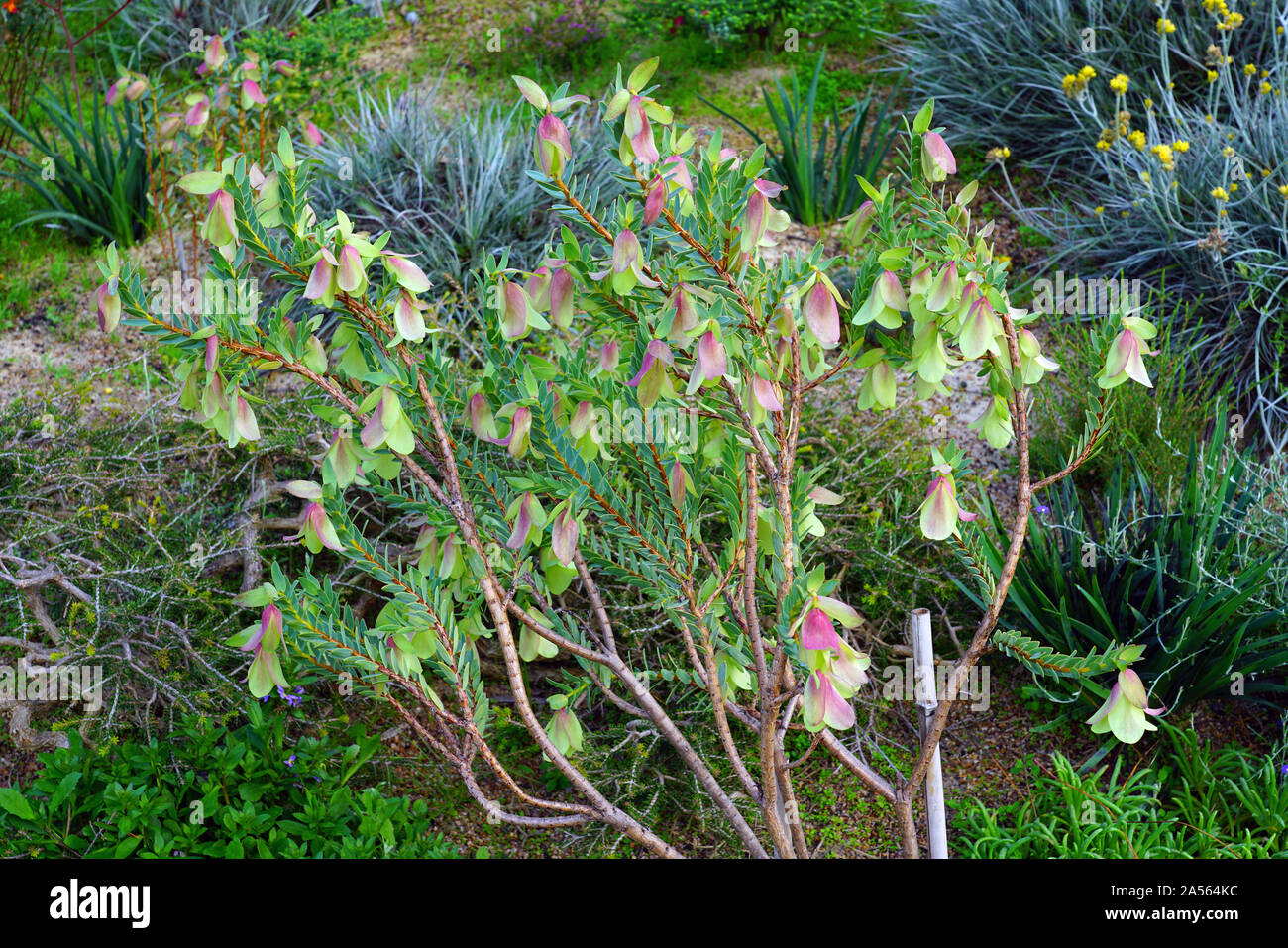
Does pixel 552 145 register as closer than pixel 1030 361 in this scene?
Yes

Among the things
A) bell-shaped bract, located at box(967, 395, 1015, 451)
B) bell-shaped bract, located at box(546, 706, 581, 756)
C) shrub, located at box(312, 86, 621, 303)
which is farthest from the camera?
shrub, located at box(312, 86, 621, 303)

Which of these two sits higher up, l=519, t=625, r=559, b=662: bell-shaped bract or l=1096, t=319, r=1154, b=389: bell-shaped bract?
l=1096, t=319, r=1154, b=389: bell-shaped bract

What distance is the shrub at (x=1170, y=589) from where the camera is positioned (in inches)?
93.4

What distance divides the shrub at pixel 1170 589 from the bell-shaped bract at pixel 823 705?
3.78 ft

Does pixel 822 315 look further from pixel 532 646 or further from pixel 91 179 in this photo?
pixel 91 179

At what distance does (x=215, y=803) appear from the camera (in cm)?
219

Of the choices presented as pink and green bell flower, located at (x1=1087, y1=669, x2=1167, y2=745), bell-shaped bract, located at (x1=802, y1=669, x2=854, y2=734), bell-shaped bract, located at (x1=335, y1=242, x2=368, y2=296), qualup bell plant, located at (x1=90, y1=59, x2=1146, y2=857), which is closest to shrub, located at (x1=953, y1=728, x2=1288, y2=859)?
qualup bell plant, located at (x1=90, y1=59, x2=1146, y2=857)

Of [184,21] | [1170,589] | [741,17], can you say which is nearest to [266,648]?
[1170,589]

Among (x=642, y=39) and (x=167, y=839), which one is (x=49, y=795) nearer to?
(x=167, y=839)

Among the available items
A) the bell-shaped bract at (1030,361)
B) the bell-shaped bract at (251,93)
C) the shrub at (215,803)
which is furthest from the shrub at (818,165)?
the shrub at (215,803)

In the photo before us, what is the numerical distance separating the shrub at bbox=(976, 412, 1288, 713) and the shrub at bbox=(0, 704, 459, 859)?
151cm

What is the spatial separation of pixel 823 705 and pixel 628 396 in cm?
56

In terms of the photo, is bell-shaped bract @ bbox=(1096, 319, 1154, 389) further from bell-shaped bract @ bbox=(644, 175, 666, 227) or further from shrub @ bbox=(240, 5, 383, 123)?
shrub @ bbox=(240, 5, 383, 123)

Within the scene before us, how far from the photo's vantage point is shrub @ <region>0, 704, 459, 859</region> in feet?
7.03
